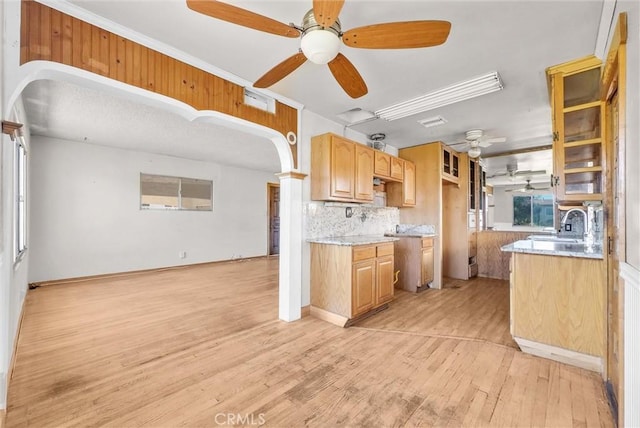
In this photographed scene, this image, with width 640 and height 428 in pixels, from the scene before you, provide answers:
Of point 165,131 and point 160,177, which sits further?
point 160,177

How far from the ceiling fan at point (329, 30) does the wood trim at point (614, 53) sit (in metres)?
0.83

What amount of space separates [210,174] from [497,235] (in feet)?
20.3

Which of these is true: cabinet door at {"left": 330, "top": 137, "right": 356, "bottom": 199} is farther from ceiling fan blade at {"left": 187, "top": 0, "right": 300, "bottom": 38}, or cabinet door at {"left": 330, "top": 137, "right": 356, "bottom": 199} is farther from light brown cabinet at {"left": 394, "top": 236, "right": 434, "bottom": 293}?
ceiling fan blade at {"left": 187, "top": 0, "right": 300, "bottom": 38}

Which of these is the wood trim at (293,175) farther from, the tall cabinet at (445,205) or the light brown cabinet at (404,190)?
the tall cabinet at (445,205)

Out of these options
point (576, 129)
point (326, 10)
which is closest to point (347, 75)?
point (326, 10)

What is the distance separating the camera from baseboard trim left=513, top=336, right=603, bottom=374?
2033 millimetres

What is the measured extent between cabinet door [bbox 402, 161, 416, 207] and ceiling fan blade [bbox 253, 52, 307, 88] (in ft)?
9.95

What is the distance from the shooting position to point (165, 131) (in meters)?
4.17

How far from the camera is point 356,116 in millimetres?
3561

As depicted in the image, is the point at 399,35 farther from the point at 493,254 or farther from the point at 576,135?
the point at 493,254

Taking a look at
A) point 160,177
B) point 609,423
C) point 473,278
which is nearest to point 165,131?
point 160,177

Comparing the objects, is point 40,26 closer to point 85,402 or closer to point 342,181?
point 85,402

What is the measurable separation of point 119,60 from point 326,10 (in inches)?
59.6

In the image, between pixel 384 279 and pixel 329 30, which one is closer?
pixel 329 30
